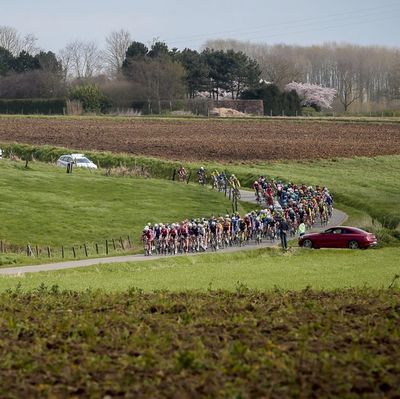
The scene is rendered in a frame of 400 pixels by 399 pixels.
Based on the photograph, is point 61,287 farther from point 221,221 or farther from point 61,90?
point 61,90

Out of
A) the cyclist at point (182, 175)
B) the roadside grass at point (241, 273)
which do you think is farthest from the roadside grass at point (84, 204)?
the roadside grass at point (241, 273)

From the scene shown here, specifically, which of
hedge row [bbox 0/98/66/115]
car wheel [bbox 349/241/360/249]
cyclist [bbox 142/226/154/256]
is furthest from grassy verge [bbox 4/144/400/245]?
hedge row [bbox 0/98/66/115]

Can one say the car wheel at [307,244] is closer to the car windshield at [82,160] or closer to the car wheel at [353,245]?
the car wheel at [353,245]

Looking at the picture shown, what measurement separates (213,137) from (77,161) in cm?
3061

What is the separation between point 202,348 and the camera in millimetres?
15086

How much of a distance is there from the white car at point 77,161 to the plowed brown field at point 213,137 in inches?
366

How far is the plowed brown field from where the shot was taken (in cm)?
8781

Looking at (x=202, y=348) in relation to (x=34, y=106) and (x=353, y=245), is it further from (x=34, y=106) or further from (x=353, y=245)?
(x=34, y=106)

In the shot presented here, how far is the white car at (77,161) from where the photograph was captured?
7419cm

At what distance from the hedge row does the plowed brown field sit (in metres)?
22.6

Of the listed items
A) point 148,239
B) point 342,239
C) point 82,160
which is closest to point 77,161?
point 82,160

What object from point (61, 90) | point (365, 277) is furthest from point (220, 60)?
point (365, 277)

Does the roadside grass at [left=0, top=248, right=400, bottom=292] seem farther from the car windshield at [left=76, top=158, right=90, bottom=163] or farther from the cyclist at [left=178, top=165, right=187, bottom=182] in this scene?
the car windshield at [left=76, top=158, right=90, bottom=163]

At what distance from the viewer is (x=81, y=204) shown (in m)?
57.2
